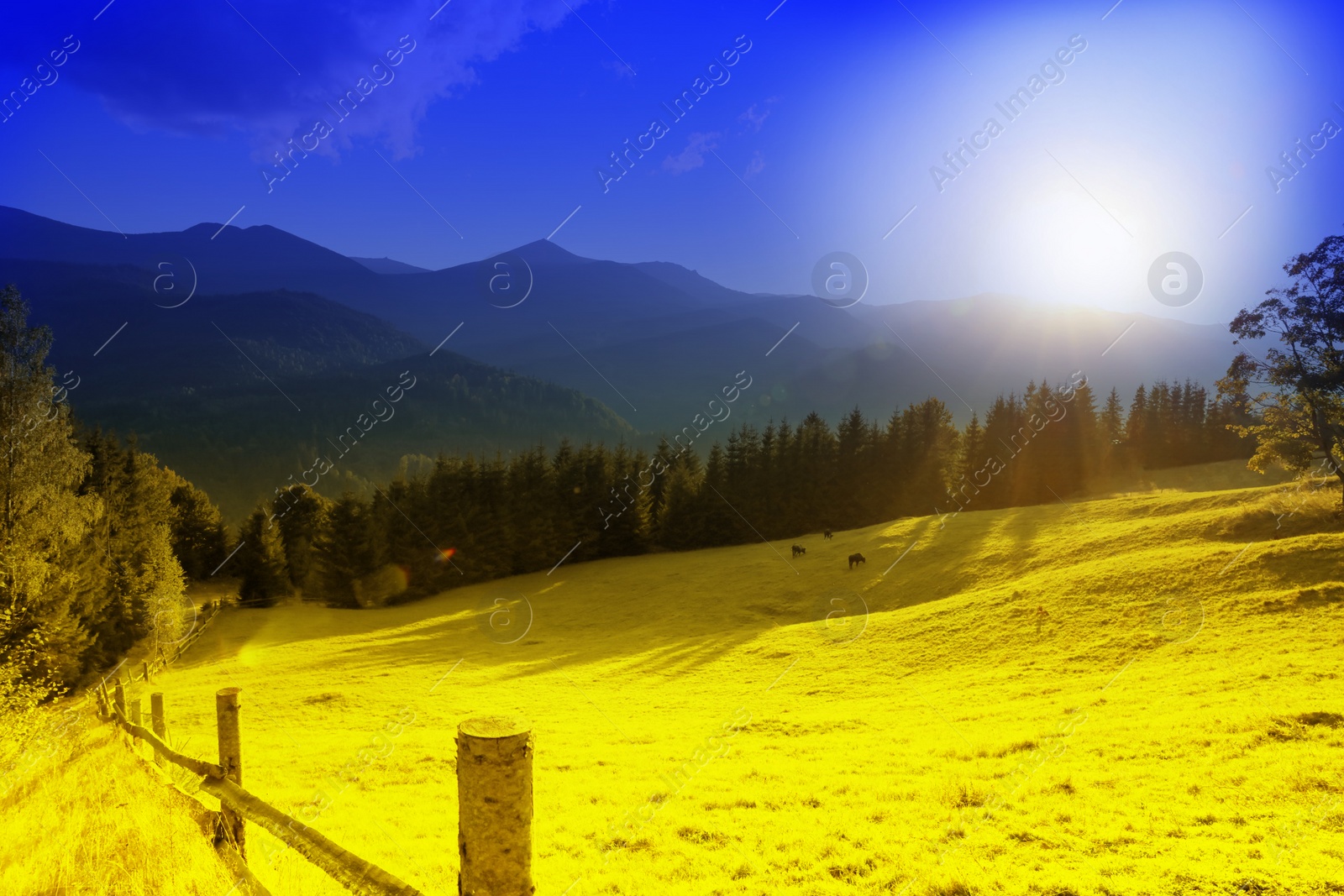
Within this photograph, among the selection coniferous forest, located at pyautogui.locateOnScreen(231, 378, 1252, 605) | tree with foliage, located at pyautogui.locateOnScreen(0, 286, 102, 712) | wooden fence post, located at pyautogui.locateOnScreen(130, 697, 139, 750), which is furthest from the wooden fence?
coniferous forest, located at pyautogui.locateOnScreen(231, 378, 1252, 605)

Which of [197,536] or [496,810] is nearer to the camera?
[496,810]

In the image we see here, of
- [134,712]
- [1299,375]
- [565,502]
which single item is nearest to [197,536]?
[565,502]

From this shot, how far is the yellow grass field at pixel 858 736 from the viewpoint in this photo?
8050mm

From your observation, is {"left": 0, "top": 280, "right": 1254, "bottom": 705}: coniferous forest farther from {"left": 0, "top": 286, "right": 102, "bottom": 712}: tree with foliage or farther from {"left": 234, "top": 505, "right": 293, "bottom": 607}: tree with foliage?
{"left": 0, "top": 286, "right": 102, "bottom": 712}: tree with foliage

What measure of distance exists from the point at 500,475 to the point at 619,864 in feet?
196

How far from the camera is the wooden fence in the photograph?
3.23m

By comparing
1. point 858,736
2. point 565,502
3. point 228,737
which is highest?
point 565,502

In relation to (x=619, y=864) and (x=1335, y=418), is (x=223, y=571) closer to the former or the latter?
(x=619, y=864)

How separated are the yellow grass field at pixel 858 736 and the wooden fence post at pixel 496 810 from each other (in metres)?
4.57

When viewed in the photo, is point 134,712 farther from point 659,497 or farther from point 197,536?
point 659,497

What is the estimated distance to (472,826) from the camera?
3.29 meters

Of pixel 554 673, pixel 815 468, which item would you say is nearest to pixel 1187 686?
pixel 554 673

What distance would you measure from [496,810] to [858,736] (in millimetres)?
16010

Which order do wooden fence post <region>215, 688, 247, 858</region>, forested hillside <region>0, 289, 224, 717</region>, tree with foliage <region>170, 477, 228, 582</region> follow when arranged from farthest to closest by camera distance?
tree with foliage <region>170, 477, 228, 582</region>, forested hillside <region>0, 289, 224, 717</region>, wooden fence post <region>215, 688, 247, 858</region>
